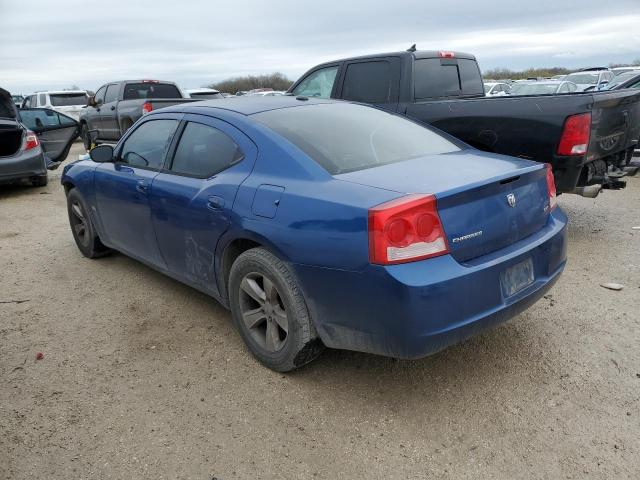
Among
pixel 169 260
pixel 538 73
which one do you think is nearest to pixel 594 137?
pixel 169 260

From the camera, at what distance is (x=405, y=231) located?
2453 mm

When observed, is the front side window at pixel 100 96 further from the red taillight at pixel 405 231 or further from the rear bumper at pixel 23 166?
the red taillight at pixel 405 231

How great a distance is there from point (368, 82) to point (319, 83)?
0.91m

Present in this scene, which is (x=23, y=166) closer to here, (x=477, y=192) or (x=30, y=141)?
(x=30, y=141)

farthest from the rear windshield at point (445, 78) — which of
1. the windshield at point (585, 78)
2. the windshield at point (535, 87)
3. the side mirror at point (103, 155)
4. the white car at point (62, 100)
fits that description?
the white car at point (62, 100)

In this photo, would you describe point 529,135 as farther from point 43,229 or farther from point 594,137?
point 43,229

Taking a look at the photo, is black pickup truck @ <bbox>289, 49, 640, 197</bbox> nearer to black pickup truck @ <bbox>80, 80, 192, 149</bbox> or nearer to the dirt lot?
the dirt lot

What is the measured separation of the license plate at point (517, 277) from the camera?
272 centimetres

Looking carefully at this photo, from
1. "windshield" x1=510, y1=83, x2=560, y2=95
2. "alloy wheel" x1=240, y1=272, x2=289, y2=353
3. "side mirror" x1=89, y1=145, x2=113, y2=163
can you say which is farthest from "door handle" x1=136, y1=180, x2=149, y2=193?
"windshield" x1=510, y1=83, x2=560, y2=95

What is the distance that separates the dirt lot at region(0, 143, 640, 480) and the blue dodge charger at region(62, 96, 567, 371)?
0.37m

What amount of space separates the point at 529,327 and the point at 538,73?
54285 mm

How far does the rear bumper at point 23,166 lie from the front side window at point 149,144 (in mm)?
5196

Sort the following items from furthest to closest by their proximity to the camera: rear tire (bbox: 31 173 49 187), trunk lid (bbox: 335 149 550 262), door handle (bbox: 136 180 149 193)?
1. rear tire (bbox: 31 173 49 187)
2. door handle (bbox: 136 180 149 193)
3. trunk lid (bbox: 335 149 550 262)

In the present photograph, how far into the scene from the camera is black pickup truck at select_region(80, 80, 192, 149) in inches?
527
